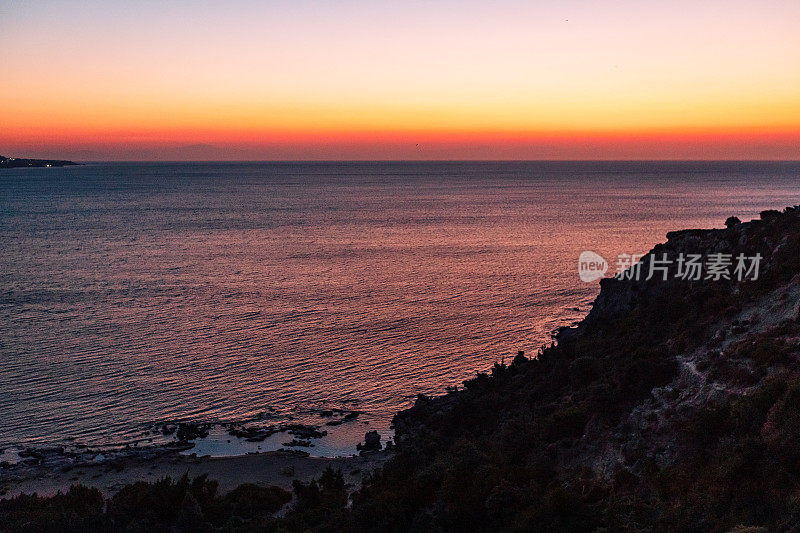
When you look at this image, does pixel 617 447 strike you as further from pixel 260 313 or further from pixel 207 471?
pixel 260 313

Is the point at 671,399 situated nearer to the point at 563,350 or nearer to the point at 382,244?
the point at 563,350

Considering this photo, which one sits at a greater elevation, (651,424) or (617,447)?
(651,424)

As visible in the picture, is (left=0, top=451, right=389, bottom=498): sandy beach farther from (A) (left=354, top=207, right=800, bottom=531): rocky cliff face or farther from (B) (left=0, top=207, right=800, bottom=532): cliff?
(A) (left=354, top=207, right=800, bottom=531): rocky cliff face

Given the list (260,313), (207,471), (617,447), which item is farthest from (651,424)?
(260,313)

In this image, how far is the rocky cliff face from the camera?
48.8ft

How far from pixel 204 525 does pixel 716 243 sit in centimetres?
2984

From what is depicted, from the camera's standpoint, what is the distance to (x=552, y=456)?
68.5 feet

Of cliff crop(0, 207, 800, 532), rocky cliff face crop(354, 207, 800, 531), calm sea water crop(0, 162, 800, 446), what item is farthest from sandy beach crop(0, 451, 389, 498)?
calm sea water crop(0, 162, 800, 446)

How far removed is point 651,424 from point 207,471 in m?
20.4

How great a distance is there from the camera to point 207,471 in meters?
29.2

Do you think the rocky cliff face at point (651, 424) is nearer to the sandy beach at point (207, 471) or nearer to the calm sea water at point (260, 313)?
the sandy beach at point (207, 471)

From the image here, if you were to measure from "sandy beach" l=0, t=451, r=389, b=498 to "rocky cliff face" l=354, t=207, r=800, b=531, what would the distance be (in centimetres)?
348

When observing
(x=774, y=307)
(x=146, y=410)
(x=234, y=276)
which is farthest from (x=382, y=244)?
(x=774, y=307)

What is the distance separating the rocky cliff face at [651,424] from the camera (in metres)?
14.9
